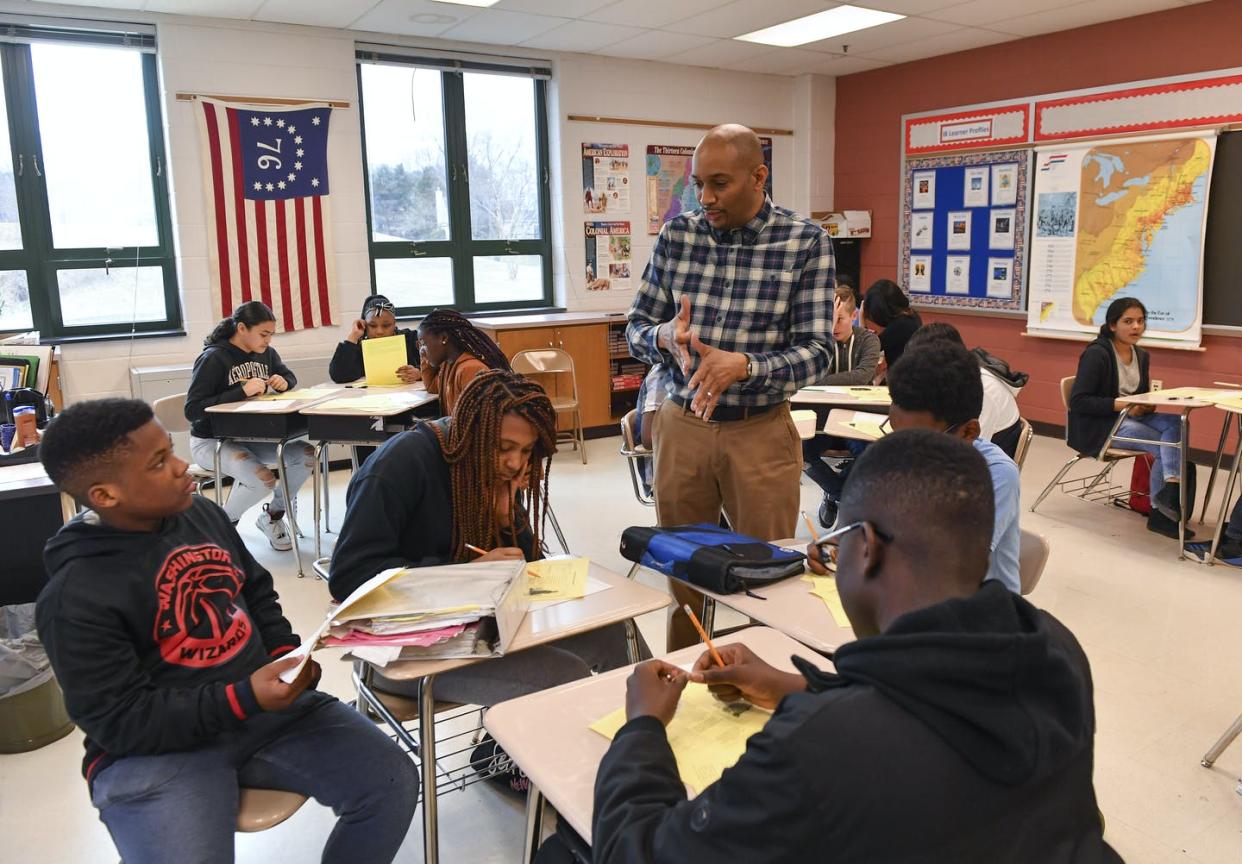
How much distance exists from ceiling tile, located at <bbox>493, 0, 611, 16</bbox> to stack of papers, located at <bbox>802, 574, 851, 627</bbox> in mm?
4247

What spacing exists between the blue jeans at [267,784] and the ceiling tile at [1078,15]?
19.0 feet

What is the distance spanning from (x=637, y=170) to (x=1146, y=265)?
3540 mm

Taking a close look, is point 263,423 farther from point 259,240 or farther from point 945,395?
point 945,395

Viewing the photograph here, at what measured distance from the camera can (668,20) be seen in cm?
564

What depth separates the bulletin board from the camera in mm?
6566

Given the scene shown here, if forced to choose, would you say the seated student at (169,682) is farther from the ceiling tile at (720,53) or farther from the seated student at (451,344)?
the ceiling tile at (720,53)

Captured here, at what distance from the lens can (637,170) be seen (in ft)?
22.9

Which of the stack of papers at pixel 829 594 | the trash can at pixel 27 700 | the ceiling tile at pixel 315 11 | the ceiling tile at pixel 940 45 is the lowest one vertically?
the trash can at pixel 27 700

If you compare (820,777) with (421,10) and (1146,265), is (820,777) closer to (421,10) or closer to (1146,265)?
(421,10)

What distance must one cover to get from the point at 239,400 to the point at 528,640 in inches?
123

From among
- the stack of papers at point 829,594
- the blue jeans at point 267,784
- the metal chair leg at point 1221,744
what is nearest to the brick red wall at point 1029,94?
the metal chair leg at point 1221,744

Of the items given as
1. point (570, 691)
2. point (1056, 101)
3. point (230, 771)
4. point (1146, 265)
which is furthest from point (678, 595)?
point (1056, 101)

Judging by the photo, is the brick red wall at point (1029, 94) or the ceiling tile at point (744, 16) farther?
the brick red wall at point (1029, 94)

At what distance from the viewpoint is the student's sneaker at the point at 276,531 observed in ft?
14.5
